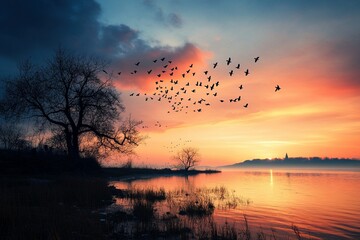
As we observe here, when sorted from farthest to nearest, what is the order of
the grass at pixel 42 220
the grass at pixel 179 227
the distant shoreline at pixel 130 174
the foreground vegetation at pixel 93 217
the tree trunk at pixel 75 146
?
the distant shoreline at pixel 130 174, the tree trunk at pixel 75 146, the grass at pixel 179 227, the foreground vegetation at pixel 93 217, the grass at pixel 42 220

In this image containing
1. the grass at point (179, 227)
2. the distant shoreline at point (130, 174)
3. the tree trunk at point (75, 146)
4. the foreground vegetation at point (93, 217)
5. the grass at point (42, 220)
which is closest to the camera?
the grass at point (42, 220)

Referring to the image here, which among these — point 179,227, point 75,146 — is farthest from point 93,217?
point 75,146

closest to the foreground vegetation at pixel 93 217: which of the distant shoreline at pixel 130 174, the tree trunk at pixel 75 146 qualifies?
the tree trunk at pixel 75 146

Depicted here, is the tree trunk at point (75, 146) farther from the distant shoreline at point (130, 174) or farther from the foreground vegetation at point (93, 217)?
the distant shoreline at point (130, 174)

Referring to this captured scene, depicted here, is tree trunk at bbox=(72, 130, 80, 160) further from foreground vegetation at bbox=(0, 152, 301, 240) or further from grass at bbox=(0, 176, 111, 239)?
grass at bbox=(0, 176, 111, 239)

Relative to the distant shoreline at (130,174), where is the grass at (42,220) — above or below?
below

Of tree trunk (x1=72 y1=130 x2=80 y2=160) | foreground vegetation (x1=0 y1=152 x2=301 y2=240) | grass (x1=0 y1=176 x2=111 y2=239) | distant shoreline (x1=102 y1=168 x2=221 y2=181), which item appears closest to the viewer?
grass (x1=0 y1=176 x2=111 y2=239)

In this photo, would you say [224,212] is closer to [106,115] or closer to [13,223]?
[13,223]

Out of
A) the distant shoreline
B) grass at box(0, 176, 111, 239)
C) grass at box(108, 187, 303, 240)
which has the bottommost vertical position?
grass at box(108, 187, 303, 240)

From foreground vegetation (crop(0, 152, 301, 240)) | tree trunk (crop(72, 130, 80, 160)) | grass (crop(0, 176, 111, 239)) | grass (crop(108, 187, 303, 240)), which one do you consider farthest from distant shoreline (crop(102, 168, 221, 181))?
grass (crop(108, 187, 303, 240))

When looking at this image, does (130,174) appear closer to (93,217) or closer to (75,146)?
(75,146)

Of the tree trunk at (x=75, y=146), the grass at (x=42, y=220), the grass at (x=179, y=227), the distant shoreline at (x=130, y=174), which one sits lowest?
the grass at (x=179, y=227)

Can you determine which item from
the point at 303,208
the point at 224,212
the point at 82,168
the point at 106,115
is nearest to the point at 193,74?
the point at 224,212

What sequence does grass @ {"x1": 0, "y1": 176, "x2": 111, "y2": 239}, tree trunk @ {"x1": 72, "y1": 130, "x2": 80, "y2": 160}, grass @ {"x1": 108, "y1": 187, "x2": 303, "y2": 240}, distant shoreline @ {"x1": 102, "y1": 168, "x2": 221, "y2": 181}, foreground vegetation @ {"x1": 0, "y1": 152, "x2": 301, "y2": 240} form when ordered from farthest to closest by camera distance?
distant shoreline @ {"x1": 102, "y1": 168, "x2": 221, "y2": 181}, tree trunk @ {"x1": 72, "y1": 130, "x2": 80, "y2": 160}, grass @ {"x1": 108, "y1": 187, "x2": 303, "y2": 240}, foreground vegetation @ {"x1": 0, "y1": 152, "x2": 301, "y2": 240}, grass @ {"x1": 0, "y1": 176, "x2": 111, "y2": 239}
